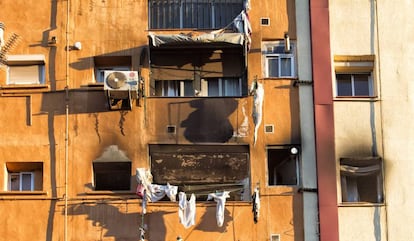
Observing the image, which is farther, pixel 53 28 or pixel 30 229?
pixel 53 28

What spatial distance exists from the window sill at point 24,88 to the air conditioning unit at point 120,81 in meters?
1.99

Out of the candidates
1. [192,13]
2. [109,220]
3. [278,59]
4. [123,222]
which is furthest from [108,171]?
[278,59]

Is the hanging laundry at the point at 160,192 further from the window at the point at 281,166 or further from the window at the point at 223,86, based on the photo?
the window at the point at 223,86

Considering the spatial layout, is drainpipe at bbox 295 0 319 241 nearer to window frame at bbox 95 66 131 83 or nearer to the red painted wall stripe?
the red painted wall stripe

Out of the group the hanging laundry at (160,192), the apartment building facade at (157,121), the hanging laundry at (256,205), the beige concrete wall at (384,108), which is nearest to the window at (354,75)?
the beige concrete wall at (384,108)

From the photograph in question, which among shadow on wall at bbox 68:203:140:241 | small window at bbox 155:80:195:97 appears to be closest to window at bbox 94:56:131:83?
small window at bbox 155:80:195:97

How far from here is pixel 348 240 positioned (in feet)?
67.4

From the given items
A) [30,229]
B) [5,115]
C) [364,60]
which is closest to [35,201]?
[30,229]

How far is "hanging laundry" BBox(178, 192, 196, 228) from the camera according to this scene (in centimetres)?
2014

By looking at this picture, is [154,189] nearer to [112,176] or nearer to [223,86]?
[112,176]

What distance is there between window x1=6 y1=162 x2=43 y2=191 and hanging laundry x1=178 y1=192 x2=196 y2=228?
411 cm

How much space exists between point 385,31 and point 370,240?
606 centimetres

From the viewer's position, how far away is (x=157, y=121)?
21.3m

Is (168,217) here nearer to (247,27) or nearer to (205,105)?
(205,105)
